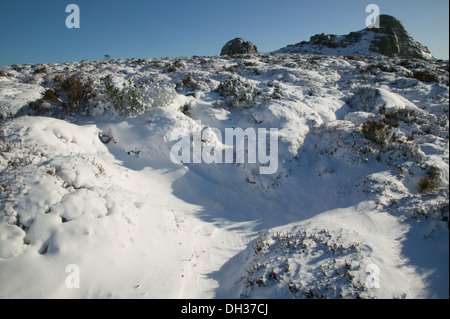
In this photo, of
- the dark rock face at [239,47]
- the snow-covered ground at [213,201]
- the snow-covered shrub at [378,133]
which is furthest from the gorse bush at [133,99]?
the dark rock face at [239,47]

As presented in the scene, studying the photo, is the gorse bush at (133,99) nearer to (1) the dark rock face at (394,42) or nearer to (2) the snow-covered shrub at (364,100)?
(2) the snow-covered shrub at (364,100)

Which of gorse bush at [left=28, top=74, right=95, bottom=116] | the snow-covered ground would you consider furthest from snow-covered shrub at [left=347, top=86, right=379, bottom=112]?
gorse bush at [left=28, top=74, right=95, bottom=116]

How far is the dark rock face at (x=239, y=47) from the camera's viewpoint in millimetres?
44741

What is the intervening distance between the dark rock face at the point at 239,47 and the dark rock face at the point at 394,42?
21.7m

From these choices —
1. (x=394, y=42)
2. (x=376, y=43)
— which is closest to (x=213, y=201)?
(x=376, y=43)

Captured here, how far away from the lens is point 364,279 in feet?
11.7

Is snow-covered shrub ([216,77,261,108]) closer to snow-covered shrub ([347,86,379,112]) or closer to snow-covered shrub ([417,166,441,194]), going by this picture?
snow-covered shrub ([347,86,379,112])

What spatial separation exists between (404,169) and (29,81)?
20101mm

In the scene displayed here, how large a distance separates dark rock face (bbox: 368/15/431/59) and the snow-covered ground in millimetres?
35923

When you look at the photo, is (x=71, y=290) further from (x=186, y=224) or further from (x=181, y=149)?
(x=181, y=149)

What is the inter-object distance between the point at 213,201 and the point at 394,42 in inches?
2008

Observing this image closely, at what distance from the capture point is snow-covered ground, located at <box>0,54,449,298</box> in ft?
12.1

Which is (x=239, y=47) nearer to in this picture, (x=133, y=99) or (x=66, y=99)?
(x=133, y=99)
